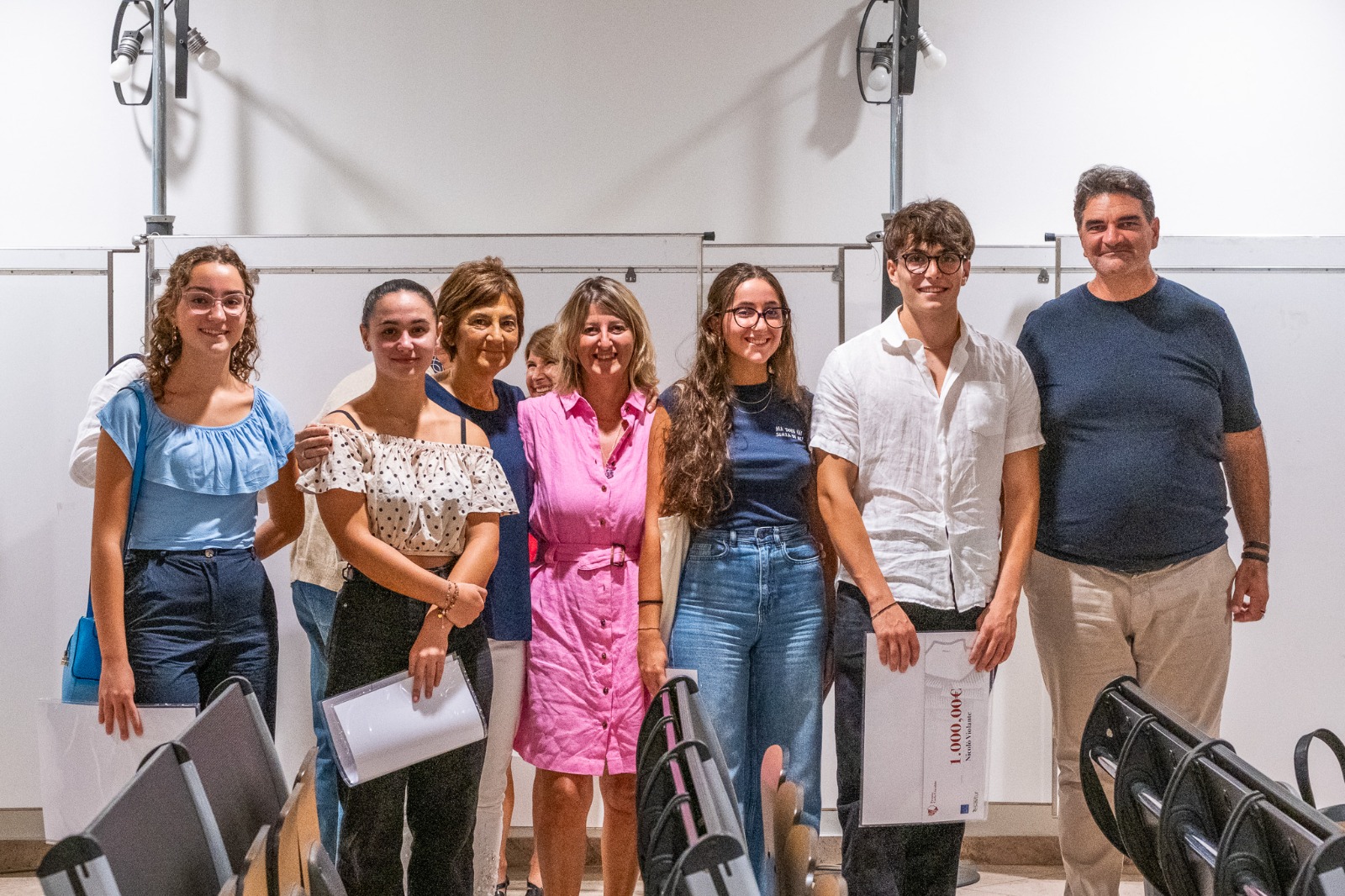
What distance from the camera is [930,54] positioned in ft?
11.3

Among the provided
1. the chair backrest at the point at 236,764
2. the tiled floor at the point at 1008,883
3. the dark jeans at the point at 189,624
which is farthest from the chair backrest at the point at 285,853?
the tiled floor at the point at 1008,883

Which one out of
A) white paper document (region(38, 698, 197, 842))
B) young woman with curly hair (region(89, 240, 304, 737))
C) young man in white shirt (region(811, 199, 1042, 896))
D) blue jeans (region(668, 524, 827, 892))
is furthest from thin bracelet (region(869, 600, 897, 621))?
white paper document (region(38, 698, 197, 842))

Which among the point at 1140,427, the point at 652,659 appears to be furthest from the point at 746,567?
the point at 1140,427

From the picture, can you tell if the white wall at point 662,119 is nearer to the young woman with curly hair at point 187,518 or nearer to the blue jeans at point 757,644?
the young woman with curly hair at point 187,518

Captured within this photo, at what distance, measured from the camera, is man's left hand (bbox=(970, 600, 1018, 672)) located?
238 centimetres

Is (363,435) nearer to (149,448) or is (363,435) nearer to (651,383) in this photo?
(149,448)

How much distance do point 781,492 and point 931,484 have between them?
13.0 inches

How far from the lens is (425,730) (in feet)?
6.99

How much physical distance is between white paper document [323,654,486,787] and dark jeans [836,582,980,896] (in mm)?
795

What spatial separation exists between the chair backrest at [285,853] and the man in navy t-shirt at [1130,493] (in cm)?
180

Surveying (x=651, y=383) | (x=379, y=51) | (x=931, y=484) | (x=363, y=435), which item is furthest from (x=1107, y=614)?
(x=379, y=51)

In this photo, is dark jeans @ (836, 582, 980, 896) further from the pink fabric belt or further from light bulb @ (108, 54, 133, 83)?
light bulb @ (108, 54, 133, 83)

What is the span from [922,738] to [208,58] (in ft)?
10.0

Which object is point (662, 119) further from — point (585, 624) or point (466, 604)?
point (466, 604)
